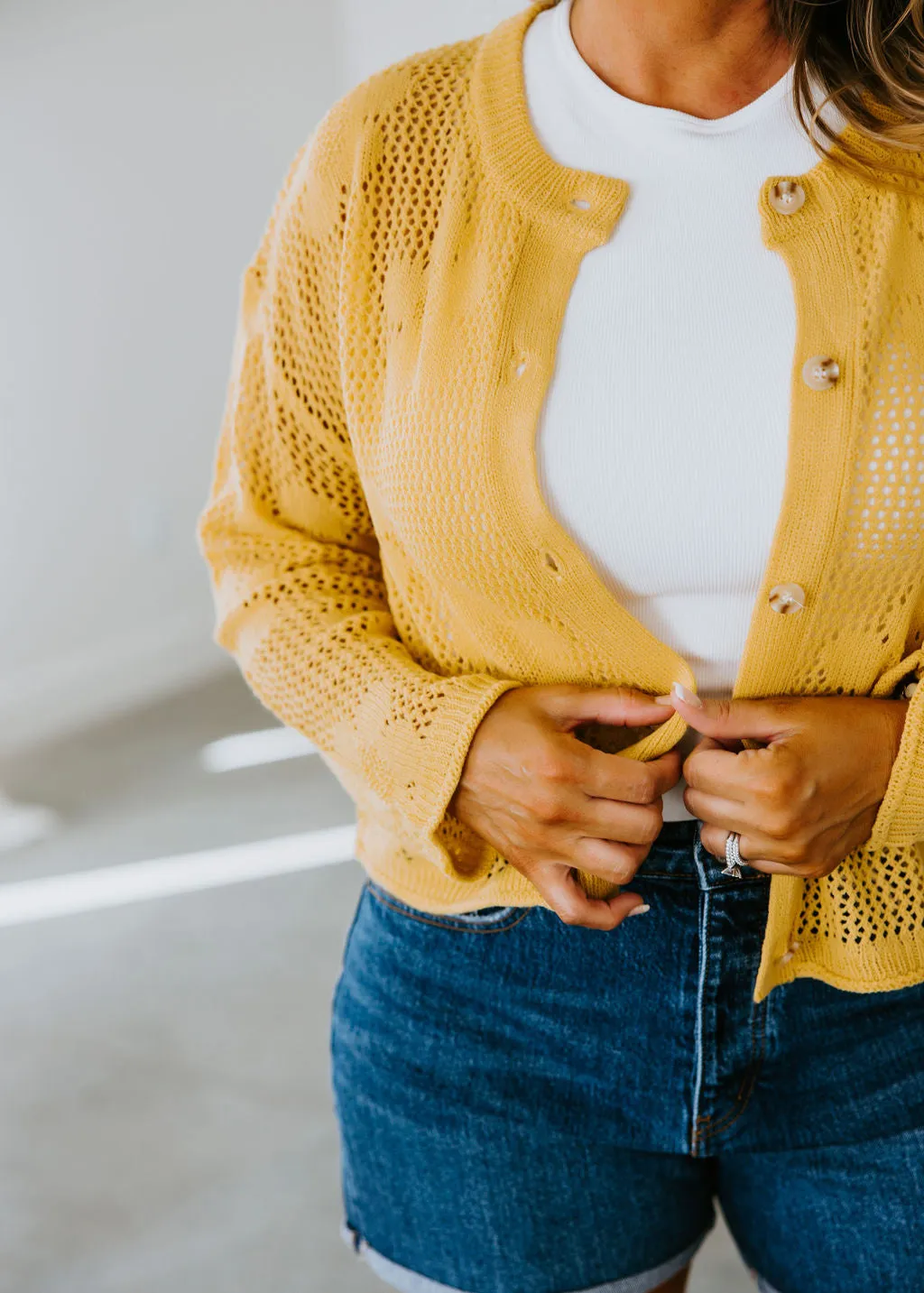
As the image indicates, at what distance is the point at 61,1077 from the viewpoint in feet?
7.38

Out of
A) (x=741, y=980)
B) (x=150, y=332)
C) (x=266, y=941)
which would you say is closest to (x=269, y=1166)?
(x=266, y=941)

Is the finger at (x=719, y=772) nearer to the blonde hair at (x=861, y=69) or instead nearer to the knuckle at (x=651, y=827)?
the knuckle at (x=651, y=827)

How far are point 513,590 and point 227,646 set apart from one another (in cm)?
29

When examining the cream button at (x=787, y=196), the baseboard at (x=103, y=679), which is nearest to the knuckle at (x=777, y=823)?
the cream button at (x=787, y=196)

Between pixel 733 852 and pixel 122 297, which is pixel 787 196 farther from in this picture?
pixel 122 297

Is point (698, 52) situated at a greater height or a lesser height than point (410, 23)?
lesser

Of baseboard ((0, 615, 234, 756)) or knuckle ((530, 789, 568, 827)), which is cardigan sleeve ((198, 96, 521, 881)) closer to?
knuckle ((530, 789, 568, 827))

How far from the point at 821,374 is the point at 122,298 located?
3.52m

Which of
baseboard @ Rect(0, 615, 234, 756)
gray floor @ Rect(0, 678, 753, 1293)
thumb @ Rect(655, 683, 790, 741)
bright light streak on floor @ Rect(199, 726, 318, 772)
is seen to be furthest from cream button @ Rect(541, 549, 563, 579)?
baseboard @ Rect(0, 615, 234, 756)

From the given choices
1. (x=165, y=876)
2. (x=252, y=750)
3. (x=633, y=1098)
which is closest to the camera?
Result: (x=633, y=1098)

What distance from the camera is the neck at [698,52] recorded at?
0.83 m

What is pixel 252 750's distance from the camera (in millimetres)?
3570

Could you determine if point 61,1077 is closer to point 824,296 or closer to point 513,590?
point 513,590

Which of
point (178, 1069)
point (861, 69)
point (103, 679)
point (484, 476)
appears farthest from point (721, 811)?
point (103, 679)
